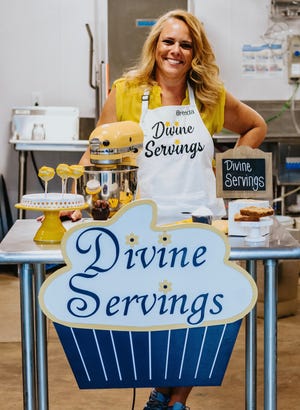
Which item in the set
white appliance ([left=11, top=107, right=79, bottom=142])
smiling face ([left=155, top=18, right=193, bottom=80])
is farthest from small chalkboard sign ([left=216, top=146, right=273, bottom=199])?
white appliance ([left=11, top=107, right=79, bottom=142])

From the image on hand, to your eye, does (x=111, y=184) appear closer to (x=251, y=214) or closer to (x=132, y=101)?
(x=251, y=214)

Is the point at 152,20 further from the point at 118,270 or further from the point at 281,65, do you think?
the point at 118,270

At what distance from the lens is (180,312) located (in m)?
1.98

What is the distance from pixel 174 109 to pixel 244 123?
385 millimetres

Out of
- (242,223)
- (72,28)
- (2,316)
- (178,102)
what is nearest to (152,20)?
(72,28)

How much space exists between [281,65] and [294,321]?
2814 mm

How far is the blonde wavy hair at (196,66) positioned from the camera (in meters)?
2.82

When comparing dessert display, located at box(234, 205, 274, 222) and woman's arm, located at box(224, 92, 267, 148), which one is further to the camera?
woman's arm, located at box(224, 92, 267, 148)

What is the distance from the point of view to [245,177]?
2336mm

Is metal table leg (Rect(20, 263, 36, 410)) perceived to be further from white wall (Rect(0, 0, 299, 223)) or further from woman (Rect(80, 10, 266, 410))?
white wall (Rect(0, 0, 299, 223))

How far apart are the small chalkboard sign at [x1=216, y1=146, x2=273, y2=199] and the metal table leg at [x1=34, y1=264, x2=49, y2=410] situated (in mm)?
621

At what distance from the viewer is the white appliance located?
601cm

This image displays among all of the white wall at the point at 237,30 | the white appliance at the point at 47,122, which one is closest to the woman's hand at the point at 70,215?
the white appliance at the point at 47,122

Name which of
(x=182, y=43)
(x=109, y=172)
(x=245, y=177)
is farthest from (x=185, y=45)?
(x=109, y=172)
